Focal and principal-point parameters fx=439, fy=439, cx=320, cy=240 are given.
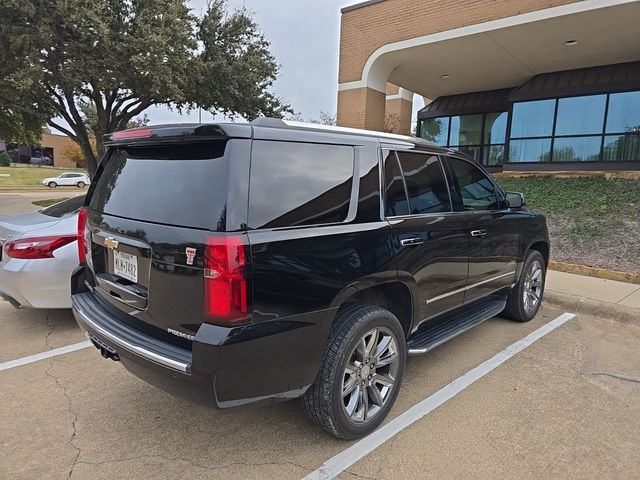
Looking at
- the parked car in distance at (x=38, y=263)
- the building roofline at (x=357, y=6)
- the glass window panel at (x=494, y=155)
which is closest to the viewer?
the parked car in distance at (x=38, y=263)

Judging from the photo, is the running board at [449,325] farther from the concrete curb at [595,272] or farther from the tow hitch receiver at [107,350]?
the concrete curb at [595,272]

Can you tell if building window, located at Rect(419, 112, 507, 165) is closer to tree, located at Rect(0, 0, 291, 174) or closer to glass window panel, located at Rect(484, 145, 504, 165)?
glass window panel, located at Rect(484, 145, 504, 165)

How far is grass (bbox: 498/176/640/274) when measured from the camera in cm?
786

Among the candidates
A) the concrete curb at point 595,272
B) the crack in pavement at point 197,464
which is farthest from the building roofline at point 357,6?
the crack in pavement at point 197,464

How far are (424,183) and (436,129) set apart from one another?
53.2ft

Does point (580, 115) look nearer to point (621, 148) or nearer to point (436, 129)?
point (621, 148)

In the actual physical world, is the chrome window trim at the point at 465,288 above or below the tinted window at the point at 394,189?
below

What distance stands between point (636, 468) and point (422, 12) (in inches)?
464

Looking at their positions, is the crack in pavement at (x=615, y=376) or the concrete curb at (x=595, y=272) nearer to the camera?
the crack in pavement at (x=615, y=376)

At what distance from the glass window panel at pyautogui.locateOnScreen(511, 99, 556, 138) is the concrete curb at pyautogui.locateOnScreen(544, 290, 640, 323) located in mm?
10419

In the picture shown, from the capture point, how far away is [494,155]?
1697 centimetres

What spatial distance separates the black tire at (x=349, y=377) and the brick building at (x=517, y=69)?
32.6 ft

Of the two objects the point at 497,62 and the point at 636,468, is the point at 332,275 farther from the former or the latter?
the point at 497,62

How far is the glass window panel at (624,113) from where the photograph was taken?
12.8 meters
